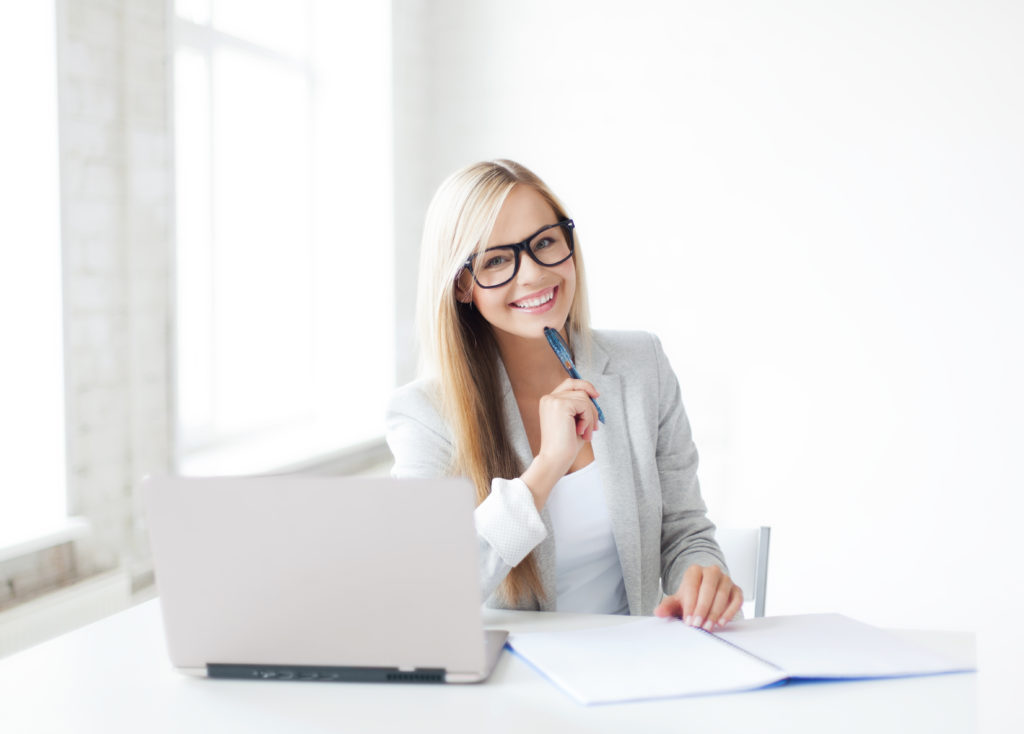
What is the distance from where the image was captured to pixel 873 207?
3.19 meters

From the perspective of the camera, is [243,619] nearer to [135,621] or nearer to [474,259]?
[135,621]

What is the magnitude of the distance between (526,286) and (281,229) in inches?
75.6

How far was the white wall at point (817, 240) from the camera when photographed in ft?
10.1

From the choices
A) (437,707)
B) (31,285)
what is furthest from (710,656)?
(31,285)

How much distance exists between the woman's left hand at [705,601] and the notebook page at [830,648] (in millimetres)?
21

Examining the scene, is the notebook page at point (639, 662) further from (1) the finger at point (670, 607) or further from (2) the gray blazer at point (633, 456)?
(2) the gray blazer at point (633, 456)

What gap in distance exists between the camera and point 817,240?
3266mm

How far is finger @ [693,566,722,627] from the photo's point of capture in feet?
4.18

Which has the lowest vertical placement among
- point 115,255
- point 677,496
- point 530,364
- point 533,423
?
point 677,496

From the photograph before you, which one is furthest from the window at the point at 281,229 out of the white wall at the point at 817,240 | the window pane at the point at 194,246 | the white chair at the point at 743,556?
the white chair at the point at 743,556

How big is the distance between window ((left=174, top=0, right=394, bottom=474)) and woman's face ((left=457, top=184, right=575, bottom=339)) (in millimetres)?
1313

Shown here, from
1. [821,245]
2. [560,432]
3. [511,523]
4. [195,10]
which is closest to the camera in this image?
[511,523]

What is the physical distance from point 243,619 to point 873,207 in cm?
A: 269

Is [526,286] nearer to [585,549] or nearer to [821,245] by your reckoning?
[585,549]
